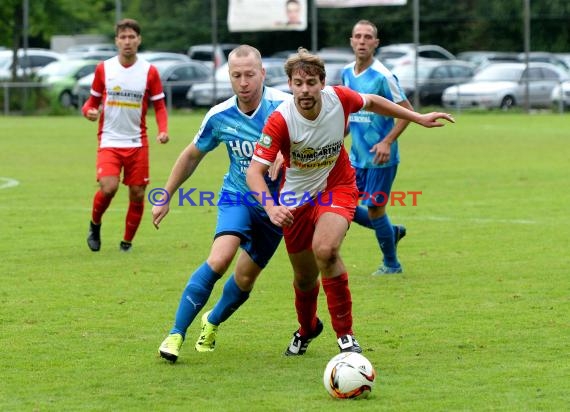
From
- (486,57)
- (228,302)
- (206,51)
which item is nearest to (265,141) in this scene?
(228,302)

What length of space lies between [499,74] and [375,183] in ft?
93.5

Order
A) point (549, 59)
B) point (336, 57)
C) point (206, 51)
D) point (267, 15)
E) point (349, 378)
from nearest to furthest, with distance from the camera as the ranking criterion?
point (349, 378)
point (267, 15)
point (549, 59)
point (336, 57)
point (206, 51)

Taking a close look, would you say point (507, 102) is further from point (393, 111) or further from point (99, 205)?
point (393, 111)

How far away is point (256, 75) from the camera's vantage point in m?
7.32

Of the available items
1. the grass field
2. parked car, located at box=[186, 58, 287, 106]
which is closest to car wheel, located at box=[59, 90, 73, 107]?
parked car, located at box=[186, 58, 287, 106]

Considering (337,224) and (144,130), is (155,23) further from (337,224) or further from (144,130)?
(337,224)

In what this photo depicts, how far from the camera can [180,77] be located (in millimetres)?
39062

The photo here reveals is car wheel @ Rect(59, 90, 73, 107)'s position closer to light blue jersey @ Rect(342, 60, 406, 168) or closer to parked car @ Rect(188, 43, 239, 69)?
parked car @ Rect(188, 43, 239, 69)

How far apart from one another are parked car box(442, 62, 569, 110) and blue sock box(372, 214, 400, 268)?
89.8 ft

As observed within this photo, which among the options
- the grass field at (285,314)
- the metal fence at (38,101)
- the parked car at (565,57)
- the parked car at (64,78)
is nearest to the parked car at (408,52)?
the parked car at (565,57)

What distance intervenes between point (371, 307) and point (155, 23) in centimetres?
4055

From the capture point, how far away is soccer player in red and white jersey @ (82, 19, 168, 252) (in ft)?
39.9

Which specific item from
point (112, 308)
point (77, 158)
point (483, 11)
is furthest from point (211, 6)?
point (112, 308)

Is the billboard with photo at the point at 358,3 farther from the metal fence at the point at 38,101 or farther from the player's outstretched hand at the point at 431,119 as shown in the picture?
the player's outstretched hand at the point at 431,119
